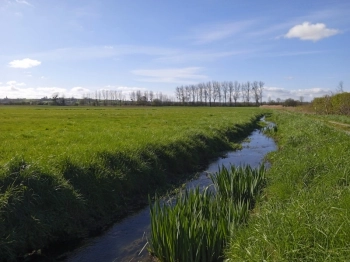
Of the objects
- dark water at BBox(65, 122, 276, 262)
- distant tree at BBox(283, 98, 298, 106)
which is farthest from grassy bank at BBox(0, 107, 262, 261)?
distant tree at BBox(283, 98, 298, 106)

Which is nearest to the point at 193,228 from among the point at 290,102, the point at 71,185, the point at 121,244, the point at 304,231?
the point at 304,231

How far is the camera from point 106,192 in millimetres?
8977

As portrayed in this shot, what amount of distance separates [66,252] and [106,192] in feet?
8.28

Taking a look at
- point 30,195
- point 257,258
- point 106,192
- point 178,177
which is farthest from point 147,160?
point 257,258

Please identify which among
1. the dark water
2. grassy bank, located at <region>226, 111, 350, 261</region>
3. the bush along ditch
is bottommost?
the dark water

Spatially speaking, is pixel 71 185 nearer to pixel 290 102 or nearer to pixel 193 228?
pixel 193 228

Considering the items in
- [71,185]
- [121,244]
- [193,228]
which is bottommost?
[121,244]

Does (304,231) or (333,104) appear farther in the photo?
(333,104)

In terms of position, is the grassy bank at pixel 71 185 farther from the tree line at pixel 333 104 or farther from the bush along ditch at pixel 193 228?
the tree line at pixel 333 104

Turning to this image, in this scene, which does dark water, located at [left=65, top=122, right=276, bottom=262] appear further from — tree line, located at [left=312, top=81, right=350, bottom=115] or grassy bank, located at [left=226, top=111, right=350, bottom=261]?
tree line, located at [left=312, top=81, right=350, bottom=115]

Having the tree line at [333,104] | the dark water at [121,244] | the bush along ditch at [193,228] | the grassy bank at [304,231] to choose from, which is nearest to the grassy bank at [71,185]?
the dark water at [121,244]

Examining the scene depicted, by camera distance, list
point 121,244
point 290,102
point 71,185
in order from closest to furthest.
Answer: point 121,244
point 71,185
point 290,102

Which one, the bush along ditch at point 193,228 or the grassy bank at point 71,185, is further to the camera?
the grassy bank at point 71,185

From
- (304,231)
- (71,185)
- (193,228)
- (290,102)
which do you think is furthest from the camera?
(290,102)
